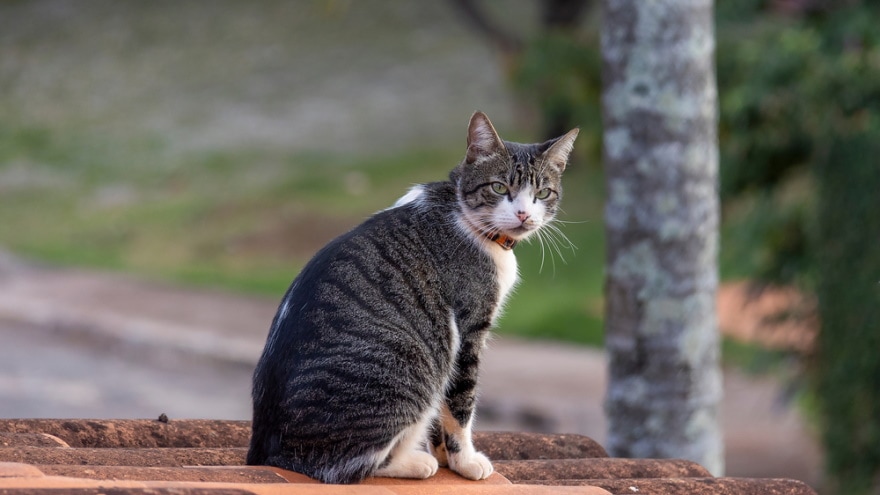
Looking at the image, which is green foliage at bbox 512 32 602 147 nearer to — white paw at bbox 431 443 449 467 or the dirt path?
the dirt path

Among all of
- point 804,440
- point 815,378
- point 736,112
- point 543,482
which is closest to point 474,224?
point 543,482

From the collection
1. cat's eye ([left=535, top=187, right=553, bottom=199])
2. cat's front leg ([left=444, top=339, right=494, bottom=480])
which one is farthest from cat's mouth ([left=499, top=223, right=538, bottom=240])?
cat's front leg ([left=444, top=339, right=494, bottom=480])

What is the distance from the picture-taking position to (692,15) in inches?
169

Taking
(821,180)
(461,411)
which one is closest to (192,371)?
(821,180)

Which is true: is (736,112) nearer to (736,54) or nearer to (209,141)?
(736,54)

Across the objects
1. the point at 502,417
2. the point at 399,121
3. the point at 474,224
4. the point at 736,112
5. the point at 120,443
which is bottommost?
the point at 120,443

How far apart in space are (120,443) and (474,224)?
46.2 inches

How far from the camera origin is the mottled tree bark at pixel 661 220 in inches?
168

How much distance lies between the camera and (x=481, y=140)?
3295mm

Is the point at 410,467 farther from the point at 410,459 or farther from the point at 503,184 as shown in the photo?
the point at 503,184

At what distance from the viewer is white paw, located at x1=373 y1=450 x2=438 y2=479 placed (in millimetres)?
2854

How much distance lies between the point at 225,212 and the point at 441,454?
13108 mm

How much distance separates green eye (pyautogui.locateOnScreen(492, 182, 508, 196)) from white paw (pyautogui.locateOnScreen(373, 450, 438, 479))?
2.68 feet

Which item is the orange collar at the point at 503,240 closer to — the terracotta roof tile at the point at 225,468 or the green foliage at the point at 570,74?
the terracotta roof tile at the point at 225,468
